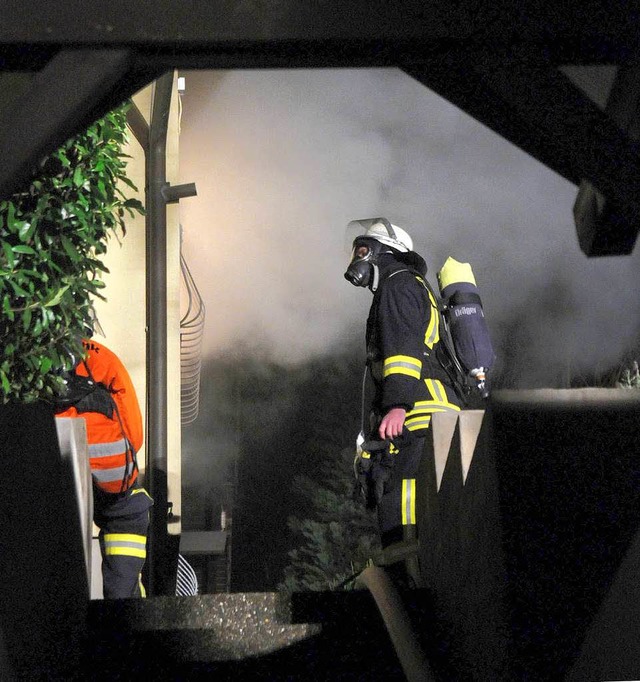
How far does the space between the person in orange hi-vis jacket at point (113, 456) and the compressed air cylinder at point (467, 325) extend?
1.41 meters

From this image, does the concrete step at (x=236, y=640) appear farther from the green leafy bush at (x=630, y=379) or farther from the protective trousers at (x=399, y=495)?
the green leafy bush at (x=630, y=379)

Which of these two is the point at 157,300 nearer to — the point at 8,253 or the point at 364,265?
the point at 364,265

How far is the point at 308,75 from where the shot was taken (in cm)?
1560

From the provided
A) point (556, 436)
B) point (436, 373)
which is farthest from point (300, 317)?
point (556, 436)

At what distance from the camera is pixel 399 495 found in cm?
484

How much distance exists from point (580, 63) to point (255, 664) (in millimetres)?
1740

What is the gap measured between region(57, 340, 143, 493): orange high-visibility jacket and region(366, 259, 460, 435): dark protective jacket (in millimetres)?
1065

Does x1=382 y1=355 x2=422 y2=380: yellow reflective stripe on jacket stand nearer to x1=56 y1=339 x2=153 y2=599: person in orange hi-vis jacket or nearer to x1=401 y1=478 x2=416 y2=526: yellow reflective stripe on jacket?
x1=401 y1=478 x2=416 y2=526: yellow reflective stripe on jacket

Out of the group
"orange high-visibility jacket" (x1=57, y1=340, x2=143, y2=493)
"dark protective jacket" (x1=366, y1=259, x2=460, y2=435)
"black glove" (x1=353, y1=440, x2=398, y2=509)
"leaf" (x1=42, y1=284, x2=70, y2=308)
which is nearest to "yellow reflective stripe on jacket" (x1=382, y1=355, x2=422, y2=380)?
"dark protective jacket" (x1=366, y1=259, x2=460, y2=435)

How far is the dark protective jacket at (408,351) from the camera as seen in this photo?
187 inches

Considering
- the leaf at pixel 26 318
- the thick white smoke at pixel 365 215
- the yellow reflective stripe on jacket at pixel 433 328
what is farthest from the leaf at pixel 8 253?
the thick white smoke at pixel 365 215

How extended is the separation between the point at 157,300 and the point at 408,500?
402 centimetres

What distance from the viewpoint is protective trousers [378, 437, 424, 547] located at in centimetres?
473

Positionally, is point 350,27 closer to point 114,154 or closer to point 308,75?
point 114,154
